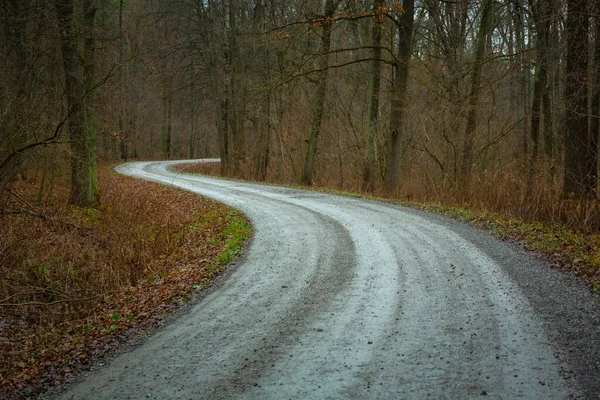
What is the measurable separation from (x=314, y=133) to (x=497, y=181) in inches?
389

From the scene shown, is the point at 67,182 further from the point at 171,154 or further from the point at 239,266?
the point at 171,154

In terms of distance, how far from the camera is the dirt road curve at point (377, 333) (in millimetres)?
4289

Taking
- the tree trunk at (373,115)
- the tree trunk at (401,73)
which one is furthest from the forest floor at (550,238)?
the tree trunk at (373,115)

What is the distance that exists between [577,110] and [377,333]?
9.53 m

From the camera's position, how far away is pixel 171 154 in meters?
49.4

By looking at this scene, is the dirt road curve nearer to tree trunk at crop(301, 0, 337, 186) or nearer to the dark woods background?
the dark woods background

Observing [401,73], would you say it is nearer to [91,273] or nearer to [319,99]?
[319,99]

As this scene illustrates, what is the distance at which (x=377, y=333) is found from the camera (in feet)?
17.4

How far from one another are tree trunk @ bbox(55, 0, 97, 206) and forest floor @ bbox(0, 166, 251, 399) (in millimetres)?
649

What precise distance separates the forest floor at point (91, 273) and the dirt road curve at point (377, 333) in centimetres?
61

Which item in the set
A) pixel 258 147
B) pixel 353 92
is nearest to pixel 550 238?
pixel 353 92

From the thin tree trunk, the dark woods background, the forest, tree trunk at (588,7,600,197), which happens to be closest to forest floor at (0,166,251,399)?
the forest

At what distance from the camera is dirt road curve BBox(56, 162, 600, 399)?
4.29m

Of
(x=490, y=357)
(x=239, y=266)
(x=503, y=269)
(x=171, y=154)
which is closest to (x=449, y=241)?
(x=503, y=269)
